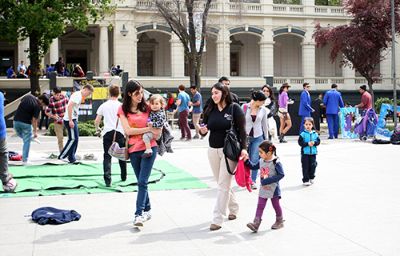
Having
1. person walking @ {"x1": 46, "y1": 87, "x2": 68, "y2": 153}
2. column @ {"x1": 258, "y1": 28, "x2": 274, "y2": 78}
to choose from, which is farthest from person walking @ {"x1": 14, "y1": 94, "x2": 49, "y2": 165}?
column @ {"x1": 258, "y1": 28, "x2": 274, "y2": 78}

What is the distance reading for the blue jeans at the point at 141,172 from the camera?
7316mm

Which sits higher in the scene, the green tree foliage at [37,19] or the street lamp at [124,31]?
the street lamp at [124,31]

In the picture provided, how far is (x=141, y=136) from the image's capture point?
7445 millimetres

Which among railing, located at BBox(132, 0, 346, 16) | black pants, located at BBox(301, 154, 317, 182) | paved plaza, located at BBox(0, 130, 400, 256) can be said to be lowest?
paved plaza, located at BBox(0, 130, 400, 256)

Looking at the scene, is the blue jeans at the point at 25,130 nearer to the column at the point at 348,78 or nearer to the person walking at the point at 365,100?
the person walking at the point at 365,100

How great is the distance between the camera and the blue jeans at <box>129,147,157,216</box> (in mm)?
7316

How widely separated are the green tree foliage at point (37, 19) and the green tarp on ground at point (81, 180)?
12.9 metres

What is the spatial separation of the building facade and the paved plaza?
27.8 meters

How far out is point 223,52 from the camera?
41344 mm

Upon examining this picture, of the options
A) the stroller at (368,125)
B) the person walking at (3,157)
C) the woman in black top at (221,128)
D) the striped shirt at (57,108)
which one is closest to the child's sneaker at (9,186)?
the person walking at (3,157)

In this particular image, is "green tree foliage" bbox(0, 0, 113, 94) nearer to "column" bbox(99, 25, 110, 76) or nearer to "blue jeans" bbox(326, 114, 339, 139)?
"column" bbox(99, 25, 110, 76)

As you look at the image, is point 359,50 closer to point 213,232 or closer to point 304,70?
point 304,70

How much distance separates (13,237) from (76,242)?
2.75 ft

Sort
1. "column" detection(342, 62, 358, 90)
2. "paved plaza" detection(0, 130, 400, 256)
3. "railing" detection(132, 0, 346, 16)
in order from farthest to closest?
"column" detection(342, 62, 358, 90)
"railing" detection(132, 0, 346, 16)
"paved plaza" detection(0, 130, 400, 256)
